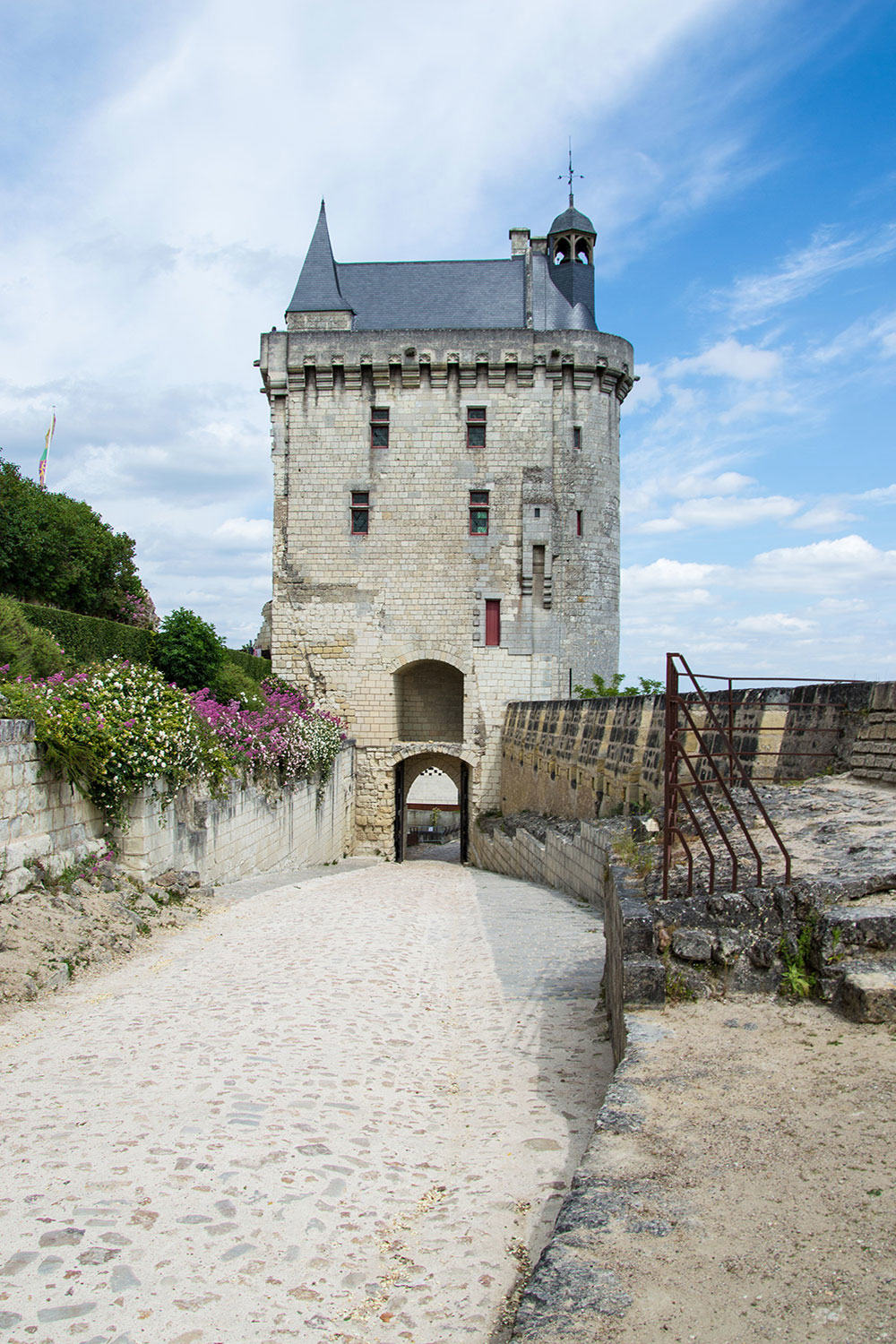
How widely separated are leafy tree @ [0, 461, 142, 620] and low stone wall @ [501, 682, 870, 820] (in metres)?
8.04

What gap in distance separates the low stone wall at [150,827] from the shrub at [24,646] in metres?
2.47

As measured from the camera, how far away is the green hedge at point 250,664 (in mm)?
18859

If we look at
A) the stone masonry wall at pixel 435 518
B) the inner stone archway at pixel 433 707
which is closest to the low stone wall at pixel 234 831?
the stone masonry wall at pixel 435 518

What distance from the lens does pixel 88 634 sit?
13336 mm

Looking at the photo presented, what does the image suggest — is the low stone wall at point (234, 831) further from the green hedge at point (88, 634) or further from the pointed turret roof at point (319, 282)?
the pointed turret roof at point (319, 282)

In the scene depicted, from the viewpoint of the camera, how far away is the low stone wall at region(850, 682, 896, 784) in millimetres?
6594

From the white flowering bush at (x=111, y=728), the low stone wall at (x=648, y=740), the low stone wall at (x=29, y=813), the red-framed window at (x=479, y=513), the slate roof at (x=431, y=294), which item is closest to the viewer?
the low stone wall at (x=29, y=813)

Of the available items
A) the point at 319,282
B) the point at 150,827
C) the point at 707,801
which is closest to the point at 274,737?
the point at 150,827

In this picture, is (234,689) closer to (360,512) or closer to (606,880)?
(360,512)

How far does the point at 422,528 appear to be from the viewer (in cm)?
2089

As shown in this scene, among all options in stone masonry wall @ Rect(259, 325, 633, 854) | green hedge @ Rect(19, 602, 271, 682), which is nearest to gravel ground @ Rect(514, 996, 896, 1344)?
green hedge @ Rect(19, 602, 271, 682)

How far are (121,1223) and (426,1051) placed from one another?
2.10 m

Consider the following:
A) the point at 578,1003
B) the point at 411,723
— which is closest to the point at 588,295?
the point at 411,723

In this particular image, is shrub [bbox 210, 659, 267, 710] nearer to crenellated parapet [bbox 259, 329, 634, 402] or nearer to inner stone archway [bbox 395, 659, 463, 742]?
inner stone archway [bbox 395, 659, 463, 742]
